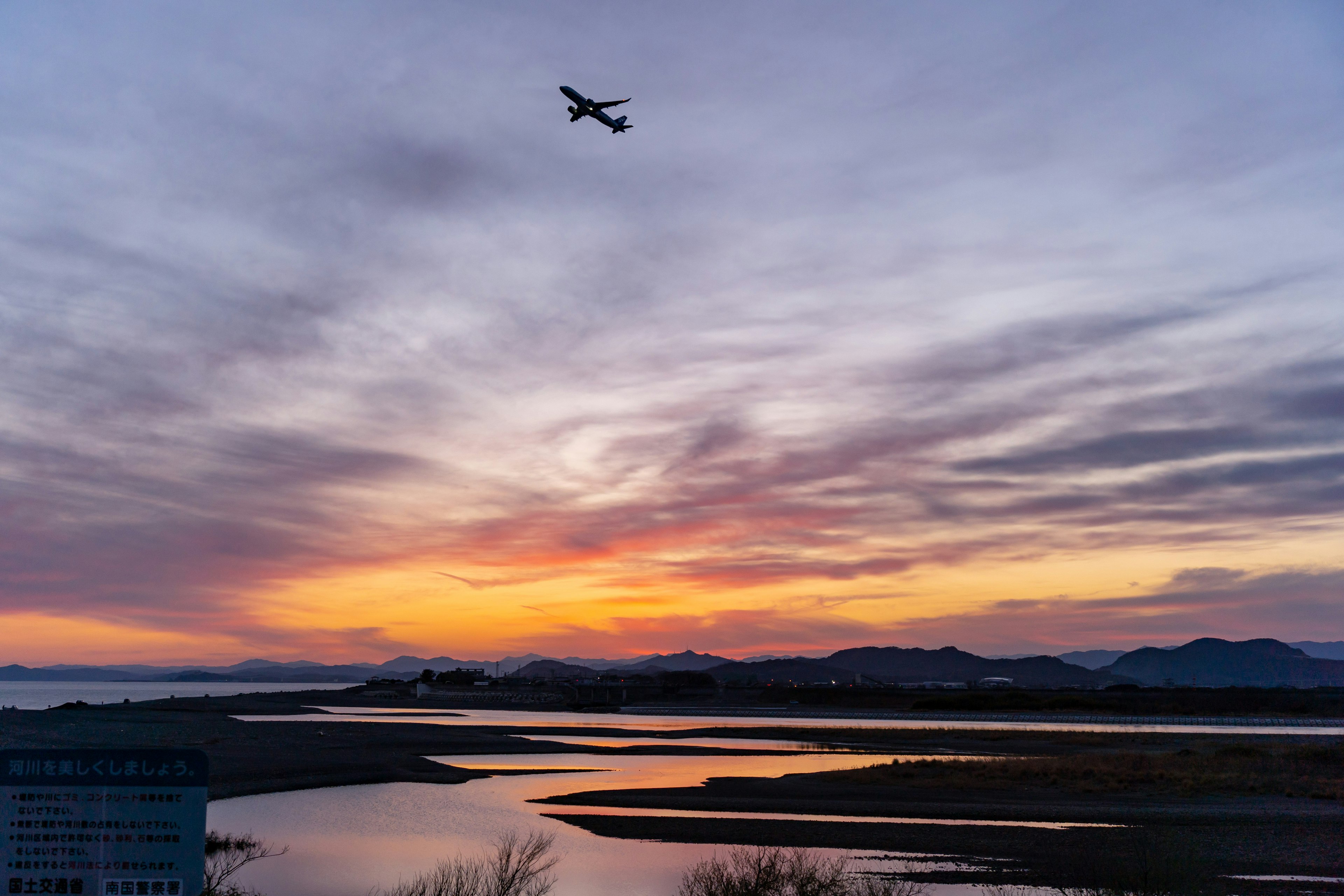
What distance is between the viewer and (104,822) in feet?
30.6

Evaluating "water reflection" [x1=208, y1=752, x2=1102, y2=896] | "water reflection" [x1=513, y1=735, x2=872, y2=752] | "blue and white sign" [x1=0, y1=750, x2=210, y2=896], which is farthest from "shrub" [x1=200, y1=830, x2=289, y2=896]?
"water reflection" [x1=513, y1=735, x2=872, y2=752]

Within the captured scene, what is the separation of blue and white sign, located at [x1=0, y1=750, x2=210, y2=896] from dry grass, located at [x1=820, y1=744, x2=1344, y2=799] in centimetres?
4170

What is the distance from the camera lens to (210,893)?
15094 millimetres

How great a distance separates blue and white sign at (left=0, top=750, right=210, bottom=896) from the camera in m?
9.27

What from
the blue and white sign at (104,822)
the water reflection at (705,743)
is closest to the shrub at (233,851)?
the blue and white sign at (104,822)

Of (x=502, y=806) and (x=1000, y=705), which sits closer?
(x=502, y=806)

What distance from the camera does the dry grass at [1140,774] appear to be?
44.1 meters

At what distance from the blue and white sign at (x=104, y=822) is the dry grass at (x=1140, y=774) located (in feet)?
137

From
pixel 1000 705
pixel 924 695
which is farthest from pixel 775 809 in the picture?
pixel 924 695

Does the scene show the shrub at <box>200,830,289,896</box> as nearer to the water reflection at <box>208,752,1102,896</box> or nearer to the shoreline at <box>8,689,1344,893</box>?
the water reflection at <box>208,752,1102,896</box>

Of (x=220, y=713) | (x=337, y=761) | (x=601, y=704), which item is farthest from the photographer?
(x=601, y=704)

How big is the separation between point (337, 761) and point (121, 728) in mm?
35300

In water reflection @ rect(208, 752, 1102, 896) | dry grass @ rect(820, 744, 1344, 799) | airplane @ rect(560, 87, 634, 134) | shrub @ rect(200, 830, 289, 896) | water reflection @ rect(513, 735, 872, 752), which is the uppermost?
airplane @ rect(560, 87, 634, 134)

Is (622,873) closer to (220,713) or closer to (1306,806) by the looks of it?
(1306,806)
